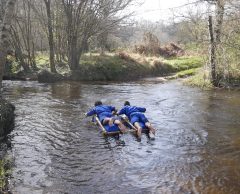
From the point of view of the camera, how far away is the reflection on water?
8.26 metres

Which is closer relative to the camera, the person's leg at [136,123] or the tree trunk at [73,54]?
the person's leg at [136,123]

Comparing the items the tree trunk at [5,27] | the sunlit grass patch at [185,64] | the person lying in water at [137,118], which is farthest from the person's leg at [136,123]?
the sunlit grass patch at [185,64]

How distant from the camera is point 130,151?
10.6 metres

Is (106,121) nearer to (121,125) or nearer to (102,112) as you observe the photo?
(121,125)

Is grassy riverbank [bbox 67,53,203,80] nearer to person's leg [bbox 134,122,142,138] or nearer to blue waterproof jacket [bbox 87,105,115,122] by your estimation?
blue waterproof jacket [bbox 87,105,115,122]

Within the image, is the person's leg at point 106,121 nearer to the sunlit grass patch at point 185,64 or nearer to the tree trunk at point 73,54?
the tree trunk at point 73,54

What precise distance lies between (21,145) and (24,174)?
2368 mm

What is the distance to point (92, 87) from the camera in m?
23.4

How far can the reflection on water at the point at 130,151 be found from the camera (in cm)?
826

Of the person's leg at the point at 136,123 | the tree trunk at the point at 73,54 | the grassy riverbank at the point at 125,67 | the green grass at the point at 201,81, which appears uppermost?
the tree trunk at the point at 73,54

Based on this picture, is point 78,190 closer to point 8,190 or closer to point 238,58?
point 8,190

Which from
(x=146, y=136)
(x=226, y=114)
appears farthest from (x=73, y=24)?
(x=146, y=136)

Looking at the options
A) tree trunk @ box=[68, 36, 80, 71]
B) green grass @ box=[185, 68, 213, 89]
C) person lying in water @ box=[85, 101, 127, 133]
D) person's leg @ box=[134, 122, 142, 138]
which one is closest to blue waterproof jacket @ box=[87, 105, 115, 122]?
person lying in water @ box=[85, 101, 127, 133]

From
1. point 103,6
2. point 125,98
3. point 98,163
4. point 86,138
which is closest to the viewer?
point 98,163
